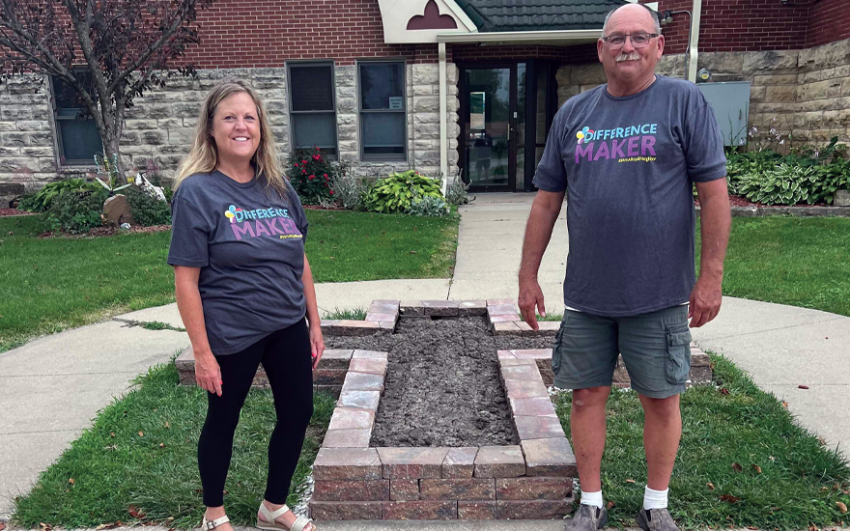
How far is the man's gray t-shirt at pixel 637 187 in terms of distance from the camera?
2234 millimetres

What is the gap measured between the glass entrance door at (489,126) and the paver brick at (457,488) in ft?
34.0

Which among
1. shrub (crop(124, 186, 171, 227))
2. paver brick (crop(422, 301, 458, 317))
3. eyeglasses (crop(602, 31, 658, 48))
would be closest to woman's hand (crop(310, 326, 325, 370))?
eyeglasses (crop(602, 31, 658, 48))

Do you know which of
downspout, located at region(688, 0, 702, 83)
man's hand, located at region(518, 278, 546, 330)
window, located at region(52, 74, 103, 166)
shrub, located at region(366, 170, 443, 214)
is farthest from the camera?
window, located at region(52, 74, 103, 166)

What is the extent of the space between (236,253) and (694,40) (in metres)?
10.3

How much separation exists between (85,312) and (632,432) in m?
4.50

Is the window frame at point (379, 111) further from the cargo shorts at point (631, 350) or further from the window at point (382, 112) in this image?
the cargo shorts at point (631, 350)

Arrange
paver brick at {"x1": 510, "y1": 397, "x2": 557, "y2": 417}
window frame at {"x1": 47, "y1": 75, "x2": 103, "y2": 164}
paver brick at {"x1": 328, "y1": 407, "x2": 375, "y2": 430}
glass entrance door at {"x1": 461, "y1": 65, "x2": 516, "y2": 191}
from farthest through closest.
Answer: glass entrance door at {"x1": 461, "y1": 65, "x2": 516, "y2": 191}
window frame at {"x1": 47, "y1": 75, "x2": 103, "y2": 164}
paver brick at {"x1": 510, "y1": 397, "x2": 557, "y2": 417}
paver brick at {"x1": 328, "y1": 407, "x2": 375, "y2": 430}

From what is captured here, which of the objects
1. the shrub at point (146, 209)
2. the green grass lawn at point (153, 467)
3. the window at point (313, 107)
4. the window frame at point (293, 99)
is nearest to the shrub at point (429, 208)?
the window frame at point (293, 99)

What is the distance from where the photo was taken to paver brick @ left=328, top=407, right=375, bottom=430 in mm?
3039

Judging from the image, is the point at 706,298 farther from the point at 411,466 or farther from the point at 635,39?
the point at 411,466

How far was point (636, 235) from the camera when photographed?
2.31 meters

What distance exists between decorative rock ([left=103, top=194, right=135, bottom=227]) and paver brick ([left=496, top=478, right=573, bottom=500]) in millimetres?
8372

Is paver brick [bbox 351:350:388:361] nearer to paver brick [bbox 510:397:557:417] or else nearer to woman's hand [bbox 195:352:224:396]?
paver brick [bbox 510:397:557:417]

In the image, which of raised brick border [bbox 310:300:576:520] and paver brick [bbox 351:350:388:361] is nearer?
raised brick border [bbox 310:300:576:520]
